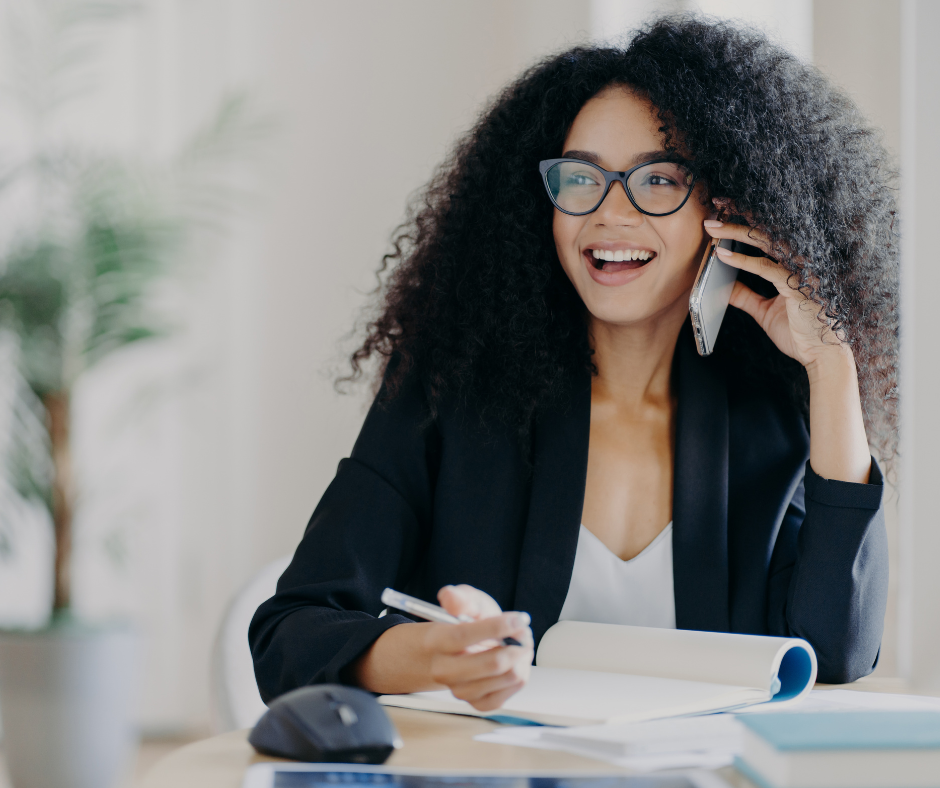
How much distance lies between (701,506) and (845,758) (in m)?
0.75

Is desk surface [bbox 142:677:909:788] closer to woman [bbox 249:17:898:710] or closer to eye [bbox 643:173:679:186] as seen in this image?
woman [bbox 249:17:898:710]

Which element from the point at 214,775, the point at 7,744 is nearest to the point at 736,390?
the point at 214,775

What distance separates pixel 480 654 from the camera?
76 cm

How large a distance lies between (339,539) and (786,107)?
0.88 metres

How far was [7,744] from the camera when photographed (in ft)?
1.80

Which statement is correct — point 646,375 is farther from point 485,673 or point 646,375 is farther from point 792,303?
point 485,673

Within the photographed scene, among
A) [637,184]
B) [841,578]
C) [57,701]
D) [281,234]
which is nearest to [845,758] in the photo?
[57,701]

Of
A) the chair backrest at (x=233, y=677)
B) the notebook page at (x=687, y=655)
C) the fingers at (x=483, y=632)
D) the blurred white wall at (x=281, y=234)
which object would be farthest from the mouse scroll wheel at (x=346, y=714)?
the blurred white wall at (x=281, y=234)

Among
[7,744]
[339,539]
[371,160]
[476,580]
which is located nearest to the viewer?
[7,744]

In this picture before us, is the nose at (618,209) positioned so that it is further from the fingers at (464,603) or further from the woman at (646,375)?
the fingers at (464,603)

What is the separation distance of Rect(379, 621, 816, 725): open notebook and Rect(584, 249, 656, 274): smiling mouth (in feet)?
1.82

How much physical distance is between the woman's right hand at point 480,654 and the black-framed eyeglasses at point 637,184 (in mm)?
735

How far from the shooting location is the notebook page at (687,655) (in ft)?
3.00

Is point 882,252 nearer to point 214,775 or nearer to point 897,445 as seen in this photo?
point 897,445
